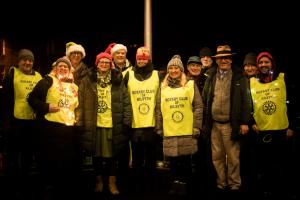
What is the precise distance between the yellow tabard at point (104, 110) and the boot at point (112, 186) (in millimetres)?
817

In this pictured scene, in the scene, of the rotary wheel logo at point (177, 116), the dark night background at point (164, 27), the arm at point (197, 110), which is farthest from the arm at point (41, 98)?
the dark night background at point (164, 27)

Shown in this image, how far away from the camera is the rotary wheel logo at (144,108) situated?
19.9ft

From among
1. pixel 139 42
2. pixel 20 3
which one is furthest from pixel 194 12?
pixel 20 3

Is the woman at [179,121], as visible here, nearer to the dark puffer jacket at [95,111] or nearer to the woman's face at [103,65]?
the dark puffer jacket at [95,111]

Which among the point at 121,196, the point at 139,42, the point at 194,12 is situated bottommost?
the point at 121,196

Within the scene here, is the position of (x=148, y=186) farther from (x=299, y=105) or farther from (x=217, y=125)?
(x=299, y=105)

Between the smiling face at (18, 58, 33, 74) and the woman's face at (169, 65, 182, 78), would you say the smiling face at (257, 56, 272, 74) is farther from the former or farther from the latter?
the smiling face at (18, 58, 33, 74)

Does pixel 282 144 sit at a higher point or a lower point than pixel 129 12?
lower

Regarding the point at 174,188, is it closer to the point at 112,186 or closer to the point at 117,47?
the point at 112,186

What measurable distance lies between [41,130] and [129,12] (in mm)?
7480

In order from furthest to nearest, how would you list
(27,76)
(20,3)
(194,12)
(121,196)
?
(194,12) → (20,3) → (27,76) → (121,196)

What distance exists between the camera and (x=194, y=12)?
11945 millimetres

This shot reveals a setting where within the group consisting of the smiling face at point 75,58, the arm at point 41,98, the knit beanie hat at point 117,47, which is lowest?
the arm at point 41,98

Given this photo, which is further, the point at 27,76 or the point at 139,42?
the point at 139,42
